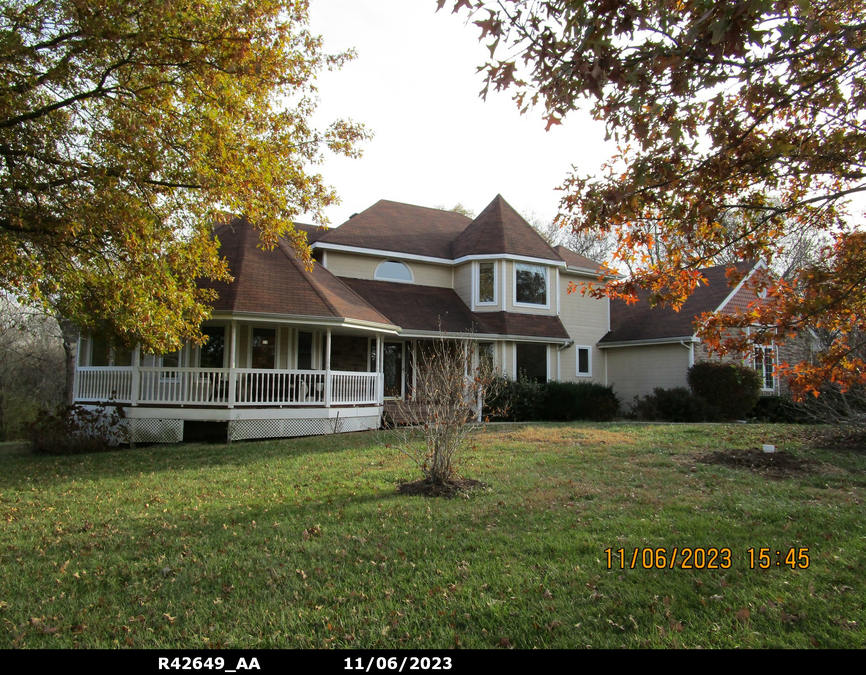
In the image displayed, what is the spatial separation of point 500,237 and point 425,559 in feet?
56.0

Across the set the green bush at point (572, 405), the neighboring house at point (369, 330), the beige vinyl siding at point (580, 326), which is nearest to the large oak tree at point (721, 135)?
the neighboring house at point (369, 330)

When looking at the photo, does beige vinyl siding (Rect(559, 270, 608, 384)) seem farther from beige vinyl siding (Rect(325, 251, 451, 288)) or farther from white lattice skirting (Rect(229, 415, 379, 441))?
white lattice skirting (Rect(229, 415, 379, 441))

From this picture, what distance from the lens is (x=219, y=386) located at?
1410 centimetres

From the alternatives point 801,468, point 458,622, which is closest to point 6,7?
point 458,622

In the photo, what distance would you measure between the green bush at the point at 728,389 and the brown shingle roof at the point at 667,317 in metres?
1.73

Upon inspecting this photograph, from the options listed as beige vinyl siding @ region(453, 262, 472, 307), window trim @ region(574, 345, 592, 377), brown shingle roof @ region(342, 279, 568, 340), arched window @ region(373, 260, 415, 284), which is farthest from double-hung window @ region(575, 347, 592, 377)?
arched window @ region(373, 260, 415, 284)

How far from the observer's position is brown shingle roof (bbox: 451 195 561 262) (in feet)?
68.3

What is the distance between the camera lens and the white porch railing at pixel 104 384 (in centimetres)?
1454

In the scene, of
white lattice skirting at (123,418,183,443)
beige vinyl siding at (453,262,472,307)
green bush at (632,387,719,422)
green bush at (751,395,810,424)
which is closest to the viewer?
white lattice skirting at (123,418,183,443)

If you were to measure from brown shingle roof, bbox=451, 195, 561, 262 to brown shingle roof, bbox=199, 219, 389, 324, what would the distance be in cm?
577

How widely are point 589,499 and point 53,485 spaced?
324 inches

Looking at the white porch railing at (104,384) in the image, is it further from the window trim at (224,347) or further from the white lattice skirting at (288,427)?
the white lattice skirting at (288,427)

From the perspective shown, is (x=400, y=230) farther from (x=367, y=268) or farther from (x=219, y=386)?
(x=219, y=386)

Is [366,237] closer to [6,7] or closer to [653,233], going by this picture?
[6,7]
